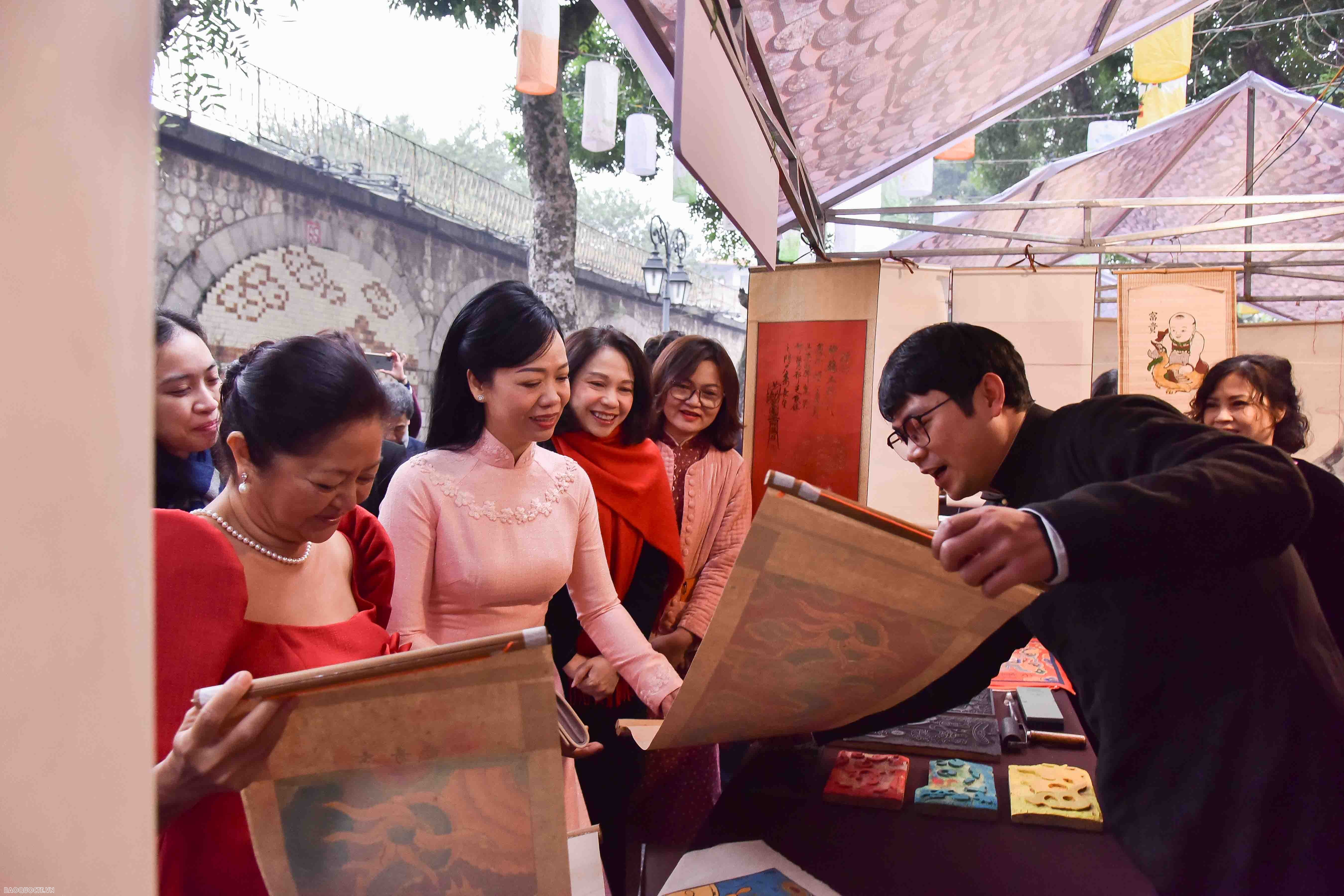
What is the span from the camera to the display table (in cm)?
109

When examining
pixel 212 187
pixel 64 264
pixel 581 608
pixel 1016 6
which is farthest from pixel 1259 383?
pixel 212 187

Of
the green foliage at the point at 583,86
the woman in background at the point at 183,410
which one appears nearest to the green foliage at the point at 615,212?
the green foliage at the point at 583,86

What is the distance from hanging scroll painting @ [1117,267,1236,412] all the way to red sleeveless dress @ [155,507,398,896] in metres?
4.20

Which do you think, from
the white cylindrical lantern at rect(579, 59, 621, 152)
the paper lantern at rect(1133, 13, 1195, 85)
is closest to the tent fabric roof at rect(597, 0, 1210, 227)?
the paper lantern at rect(1133, 13, 1195, 85)

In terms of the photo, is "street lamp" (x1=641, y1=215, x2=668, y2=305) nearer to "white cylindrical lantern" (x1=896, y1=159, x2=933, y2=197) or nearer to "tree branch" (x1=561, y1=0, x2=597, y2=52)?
"tree branch" (x1=561, y1=0, x2=597, y2=52)

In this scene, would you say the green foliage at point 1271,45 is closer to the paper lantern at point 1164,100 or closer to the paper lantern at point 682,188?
the paper lantern at point 1164,100

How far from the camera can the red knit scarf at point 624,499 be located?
2.30 metres

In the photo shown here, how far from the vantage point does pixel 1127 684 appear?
1129 mm

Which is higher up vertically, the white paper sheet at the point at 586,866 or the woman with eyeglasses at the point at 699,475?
the woman with eyeglasses at the point at 699,475

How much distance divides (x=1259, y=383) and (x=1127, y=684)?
204 cm

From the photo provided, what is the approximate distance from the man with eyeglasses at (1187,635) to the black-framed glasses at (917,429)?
0.64ft

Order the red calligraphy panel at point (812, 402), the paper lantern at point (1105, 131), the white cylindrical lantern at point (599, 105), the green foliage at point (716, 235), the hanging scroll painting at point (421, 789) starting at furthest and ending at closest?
the green foliage at point (716, 235)
the paper lantern at point (1105, 131)
the white cylindrical lantern at point (599, 105)
the red calligraphy panel at point (812, 402)
the hanging scroll painting at point (421, 789)

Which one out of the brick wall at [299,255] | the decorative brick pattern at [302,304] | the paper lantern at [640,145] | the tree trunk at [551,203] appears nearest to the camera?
the brick wall at [299,255]

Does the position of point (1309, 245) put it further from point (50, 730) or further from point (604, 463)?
point (50, 730)
